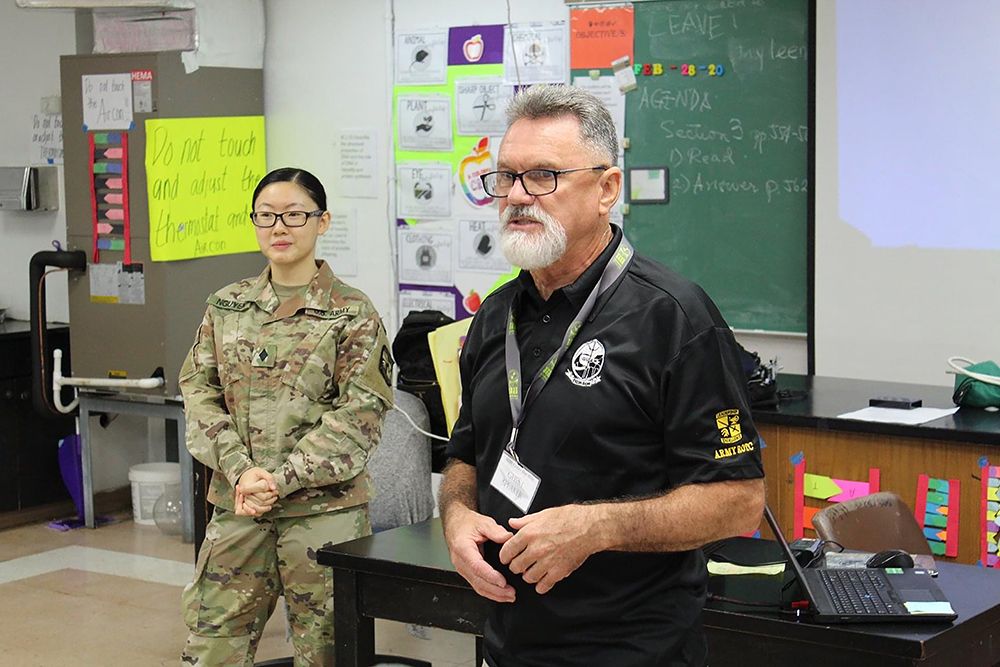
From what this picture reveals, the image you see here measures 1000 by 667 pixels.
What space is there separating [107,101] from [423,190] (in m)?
1.51

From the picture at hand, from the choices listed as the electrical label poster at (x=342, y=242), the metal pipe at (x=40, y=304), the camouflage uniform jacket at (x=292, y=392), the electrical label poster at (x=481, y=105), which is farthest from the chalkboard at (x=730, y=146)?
the metal pipe at (x=40, y=304)

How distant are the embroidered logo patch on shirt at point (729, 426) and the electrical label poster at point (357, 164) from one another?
456 centimetres

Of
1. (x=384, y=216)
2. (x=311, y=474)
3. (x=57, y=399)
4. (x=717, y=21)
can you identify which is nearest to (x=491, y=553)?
(x=311, y=474)

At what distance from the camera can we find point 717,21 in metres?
5.30

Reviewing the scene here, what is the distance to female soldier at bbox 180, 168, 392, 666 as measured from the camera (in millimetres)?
3820

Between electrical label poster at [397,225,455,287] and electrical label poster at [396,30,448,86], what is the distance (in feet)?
2.23

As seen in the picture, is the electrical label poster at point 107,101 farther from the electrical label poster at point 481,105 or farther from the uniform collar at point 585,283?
the uniform collar at point 585,283

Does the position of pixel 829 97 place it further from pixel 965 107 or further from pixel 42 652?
pixel 42 652

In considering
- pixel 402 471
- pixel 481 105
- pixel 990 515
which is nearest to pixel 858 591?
pixel 990 515

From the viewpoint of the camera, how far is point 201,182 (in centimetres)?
633

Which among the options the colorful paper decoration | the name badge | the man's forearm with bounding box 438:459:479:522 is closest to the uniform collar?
the name badge

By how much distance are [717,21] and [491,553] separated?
11.9 feet

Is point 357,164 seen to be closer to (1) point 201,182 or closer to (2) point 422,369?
(1) point 201,182

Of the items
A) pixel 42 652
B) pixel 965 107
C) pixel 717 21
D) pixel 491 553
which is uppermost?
pixel 717 21
